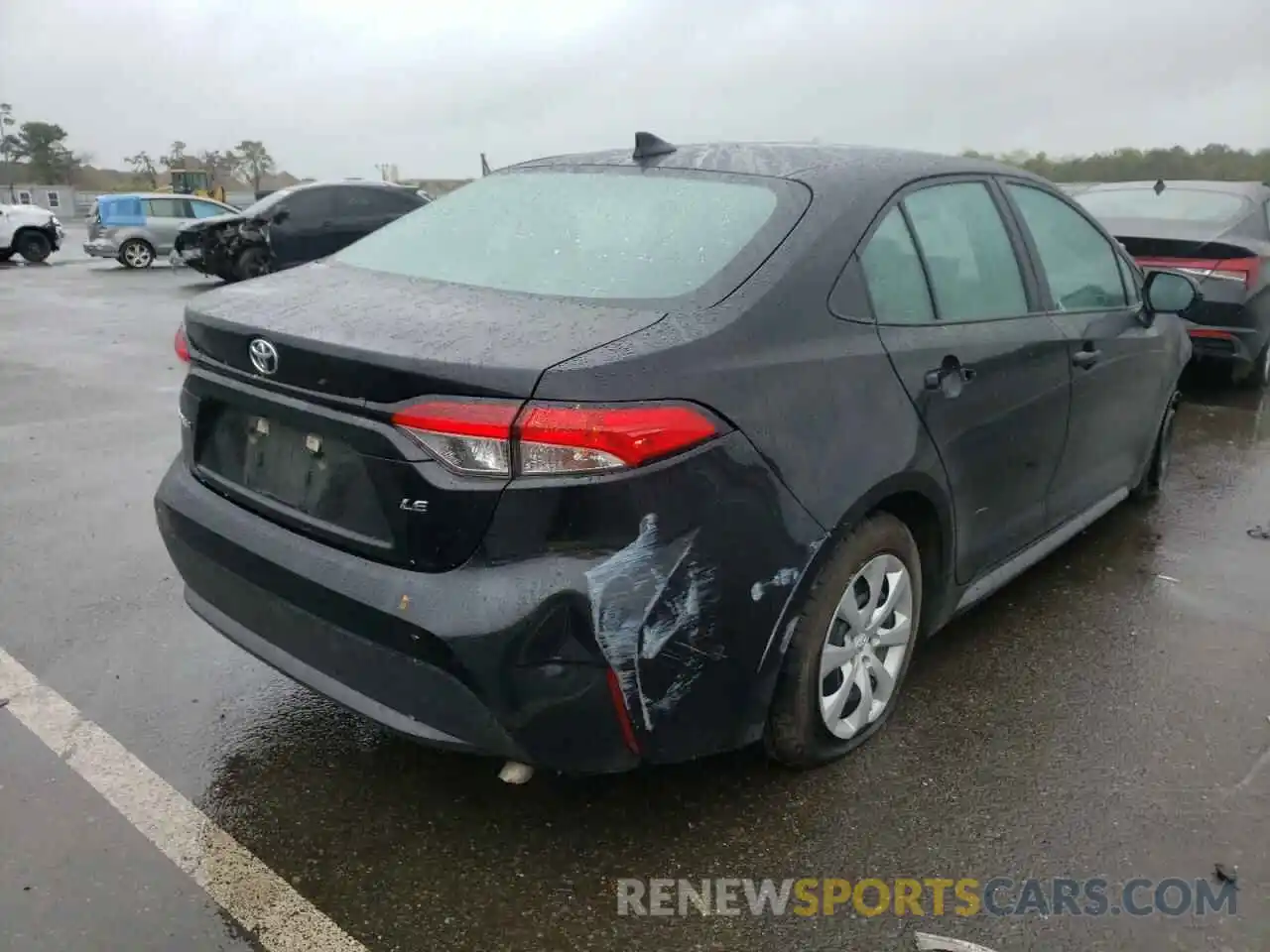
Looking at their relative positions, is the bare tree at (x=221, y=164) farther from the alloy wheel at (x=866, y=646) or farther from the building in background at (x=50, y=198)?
the alloy wheel at (x=866, y=646)

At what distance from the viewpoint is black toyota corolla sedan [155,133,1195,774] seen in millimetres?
2074

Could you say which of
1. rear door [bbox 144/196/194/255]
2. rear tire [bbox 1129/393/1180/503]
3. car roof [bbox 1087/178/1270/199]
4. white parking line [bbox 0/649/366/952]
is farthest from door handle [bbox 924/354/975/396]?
rear door [bbox 144/196/194/255]

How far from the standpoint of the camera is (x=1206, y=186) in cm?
767

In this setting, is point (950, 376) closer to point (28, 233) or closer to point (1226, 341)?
point (1226, 341)

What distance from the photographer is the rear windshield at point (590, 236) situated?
2.51m

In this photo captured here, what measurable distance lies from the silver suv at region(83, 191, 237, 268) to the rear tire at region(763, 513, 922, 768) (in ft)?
64.2

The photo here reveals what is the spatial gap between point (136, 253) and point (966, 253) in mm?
20168

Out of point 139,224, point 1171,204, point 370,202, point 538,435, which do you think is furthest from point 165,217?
point 538,435

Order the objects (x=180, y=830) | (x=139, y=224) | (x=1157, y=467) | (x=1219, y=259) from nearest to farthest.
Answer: (x=180, y=830)
(x=1157, y=467)
(x=1219, y=259)
(x=139, y=224)

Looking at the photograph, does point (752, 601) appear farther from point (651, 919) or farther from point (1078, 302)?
point (1078, 302)

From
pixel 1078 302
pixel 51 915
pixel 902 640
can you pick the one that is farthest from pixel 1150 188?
pixel 51 915

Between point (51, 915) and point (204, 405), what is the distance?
124cm

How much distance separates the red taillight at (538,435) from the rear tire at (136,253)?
2036cm

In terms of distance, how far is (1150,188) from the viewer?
25.7 feet
